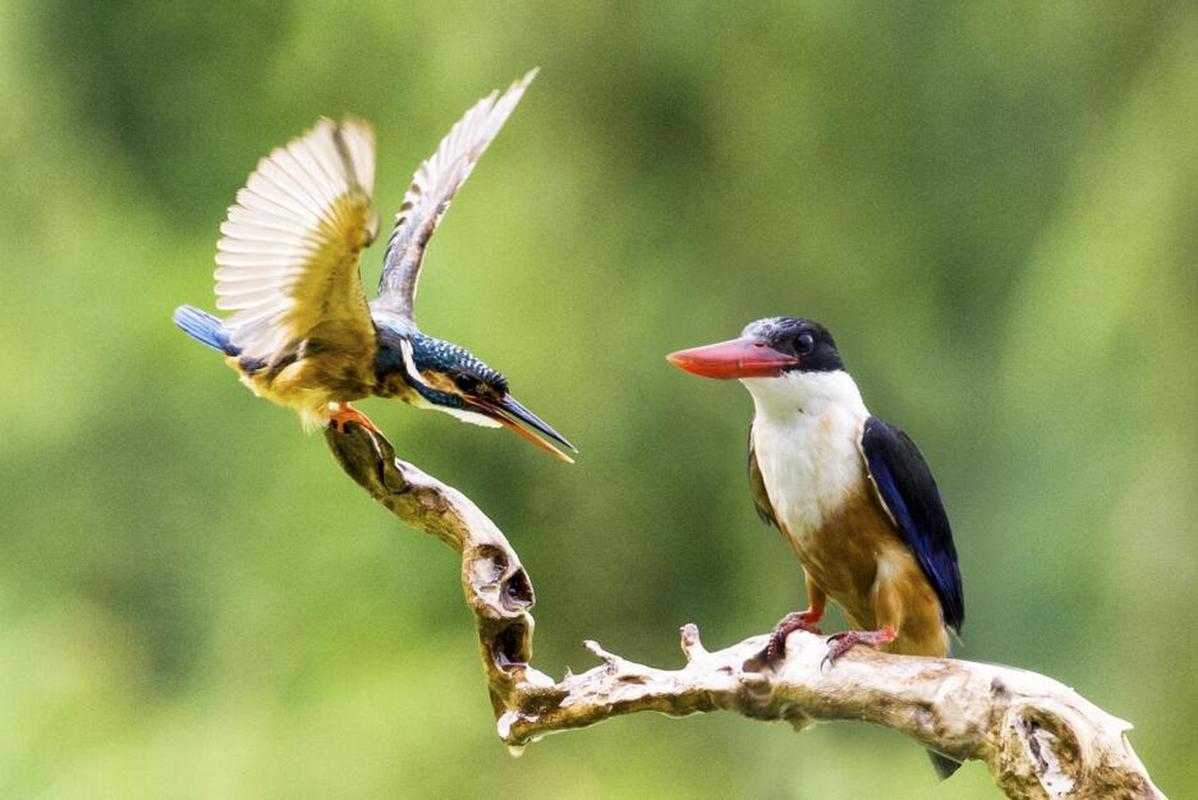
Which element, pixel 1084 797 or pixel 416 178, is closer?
pixel 1084 797

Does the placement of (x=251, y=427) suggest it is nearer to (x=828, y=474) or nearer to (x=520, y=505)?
(x=520, y=505)

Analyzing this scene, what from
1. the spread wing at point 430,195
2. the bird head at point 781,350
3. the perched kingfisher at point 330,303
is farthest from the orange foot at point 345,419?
the bird head at point 781,350

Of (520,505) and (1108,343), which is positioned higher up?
(1108,343)

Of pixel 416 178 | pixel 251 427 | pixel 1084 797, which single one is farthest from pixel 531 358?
pixel 1084 797

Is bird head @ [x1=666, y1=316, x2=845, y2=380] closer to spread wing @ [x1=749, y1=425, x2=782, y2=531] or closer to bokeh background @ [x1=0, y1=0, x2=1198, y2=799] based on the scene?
spread wing @ [x1=749, y1=425, x2=782, y2=531]

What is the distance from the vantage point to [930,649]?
1386 millimetres

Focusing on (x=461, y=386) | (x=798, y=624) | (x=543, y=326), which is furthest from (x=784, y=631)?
(x=543, y=326)

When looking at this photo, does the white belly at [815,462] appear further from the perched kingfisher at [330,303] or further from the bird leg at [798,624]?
the perched kingfisher at [330,303]

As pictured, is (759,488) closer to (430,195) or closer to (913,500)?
(913,500)

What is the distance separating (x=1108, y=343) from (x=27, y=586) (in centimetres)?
219

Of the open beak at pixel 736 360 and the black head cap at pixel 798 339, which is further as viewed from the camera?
the black head cap at pixel 798 339

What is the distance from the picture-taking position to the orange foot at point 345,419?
148cm

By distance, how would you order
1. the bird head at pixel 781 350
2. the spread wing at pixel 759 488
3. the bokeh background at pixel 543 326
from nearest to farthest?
the bird head at pixel 781 350
the spread wing at pixel 759 488
the bokeh background at pixel 543 326

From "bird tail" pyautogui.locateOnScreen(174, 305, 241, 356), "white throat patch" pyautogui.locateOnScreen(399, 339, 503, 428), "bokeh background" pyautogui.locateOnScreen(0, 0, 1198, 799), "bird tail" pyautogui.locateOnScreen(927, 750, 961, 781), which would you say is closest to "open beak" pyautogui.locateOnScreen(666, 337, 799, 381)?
"white throat patch" pyautogui.locateOnScreen(399, 339, 503, 428)
